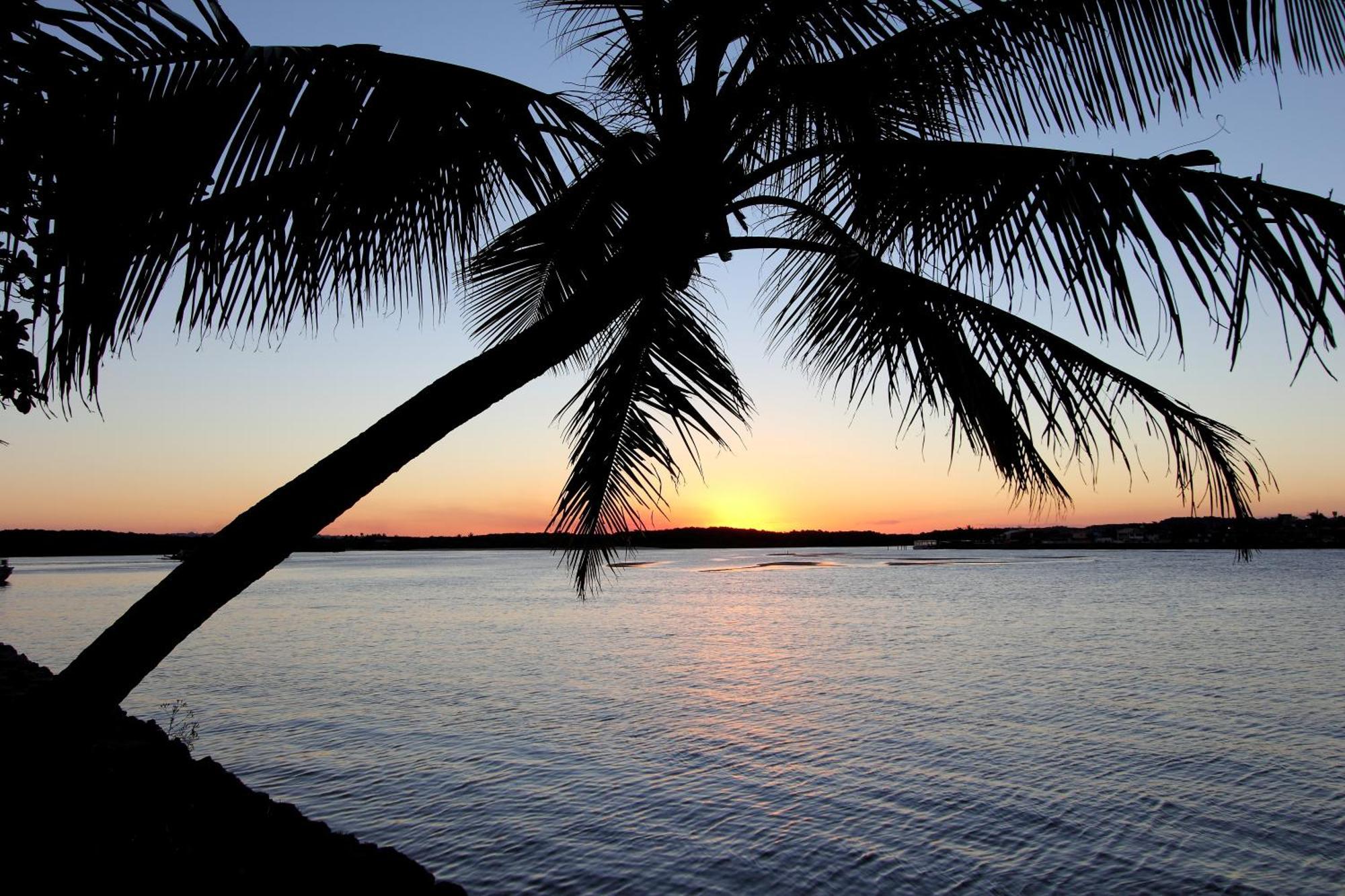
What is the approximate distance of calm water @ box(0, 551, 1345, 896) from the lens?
740 cm

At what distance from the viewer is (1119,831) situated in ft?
26.9

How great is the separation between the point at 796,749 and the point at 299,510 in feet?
35.1

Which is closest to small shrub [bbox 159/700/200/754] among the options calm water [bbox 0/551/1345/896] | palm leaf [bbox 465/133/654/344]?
calm water [bbox 0/551/1345/896]

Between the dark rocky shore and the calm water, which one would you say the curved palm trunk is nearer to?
the dark rocky shore

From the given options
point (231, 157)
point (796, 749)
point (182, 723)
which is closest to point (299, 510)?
point (231, 157)

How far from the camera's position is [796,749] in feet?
38.0

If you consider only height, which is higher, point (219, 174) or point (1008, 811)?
point (219, 174)

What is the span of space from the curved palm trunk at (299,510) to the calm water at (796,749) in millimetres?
5755

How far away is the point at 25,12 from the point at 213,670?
19.4 m

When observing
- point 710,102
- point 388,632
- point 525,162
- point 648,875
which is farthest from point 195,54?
point 388,632

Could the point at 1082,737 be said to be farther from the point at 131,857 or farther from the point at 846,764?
the point at 131,857

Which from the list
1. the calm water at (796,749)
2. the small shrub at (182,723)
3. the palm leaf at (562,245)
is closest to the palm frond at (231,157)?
the palm leaf at (562,245)

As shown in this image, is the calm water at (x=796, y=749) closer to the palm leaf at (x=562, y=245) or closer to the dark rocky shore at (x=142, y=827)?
the dark rocky shore at (x=142, y=827)

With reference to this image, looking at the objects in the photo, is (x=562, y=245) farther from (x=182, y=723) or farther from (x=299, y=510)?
(x=182, y=723)
